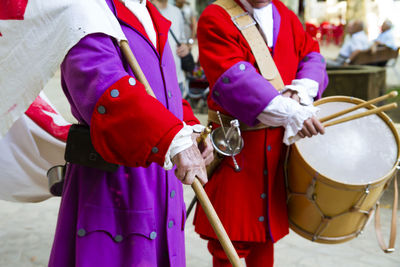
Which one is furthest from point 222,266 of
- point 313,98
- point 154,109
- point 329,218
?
point 154,109

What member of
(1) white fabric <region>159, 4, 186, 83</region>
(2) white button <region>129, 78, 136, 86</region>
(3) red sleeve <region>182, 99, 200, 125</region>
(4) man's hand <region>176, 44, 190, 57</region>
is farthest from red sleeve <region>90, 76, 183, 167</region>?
(4) man's hand <region>176, 44, 190, 57</region>

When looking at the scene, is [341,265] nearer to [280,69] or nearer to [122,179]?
[280,69]

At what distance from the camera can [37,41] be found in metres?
1.26

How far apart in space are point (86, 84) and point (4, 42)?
26 centimetres

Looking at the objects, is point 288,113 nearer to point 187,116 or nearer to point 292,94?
point 292,94

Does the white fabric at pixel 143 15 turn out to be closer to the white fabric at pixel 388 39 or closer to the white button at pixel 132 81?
the white button at pixel 132 81

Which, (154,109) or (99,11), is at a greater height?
(99,11)

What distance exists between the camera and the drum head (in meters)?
2.24

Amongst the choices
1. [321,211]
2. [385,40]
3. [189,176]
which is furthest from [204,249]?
[385,40]

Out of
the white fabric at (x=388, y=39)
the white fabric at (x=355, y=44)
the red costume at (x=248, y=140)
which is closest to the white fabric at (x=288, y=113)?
the red costume at (x=248, y=140)

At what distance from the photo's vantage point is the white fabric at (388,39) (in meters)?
8.02

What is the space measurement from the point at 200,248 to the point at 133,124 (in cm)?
240

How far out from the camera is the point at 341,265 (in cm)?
320

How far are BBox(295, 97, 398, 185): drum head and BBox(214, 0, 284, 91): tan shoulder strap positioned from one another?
290 mm
